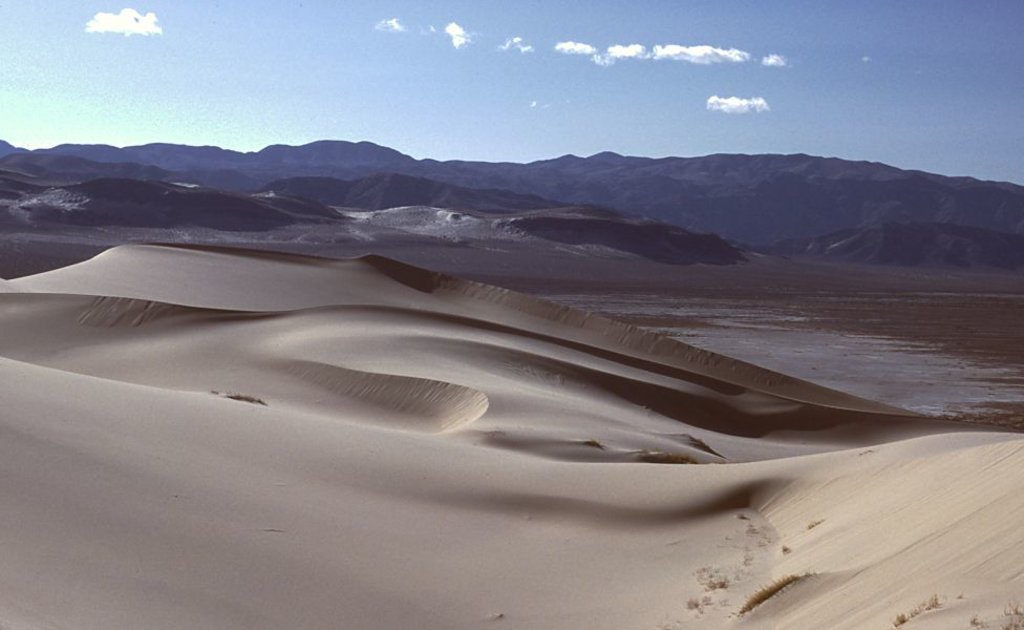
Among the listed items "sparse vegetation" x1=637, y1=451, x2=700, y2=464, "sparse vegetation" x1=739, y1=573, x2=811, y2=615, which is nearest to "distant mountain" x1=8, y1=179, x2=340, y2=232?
"sparse vegetation" x1=637, y1=451, x2=700, y2=464

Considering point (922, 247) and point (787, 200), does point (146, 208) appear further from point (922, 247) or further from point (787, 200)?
point (787, 200)

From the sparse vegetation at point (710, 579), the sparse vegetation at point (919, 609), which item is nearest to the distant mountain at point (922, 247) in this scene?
the sparse vegetation at point (710, 579)

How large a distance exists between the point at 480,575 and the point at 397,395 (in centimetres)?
672

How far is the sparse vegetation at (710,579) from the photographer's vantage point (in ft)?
20.5

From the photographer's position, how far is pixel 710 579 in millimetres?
6398

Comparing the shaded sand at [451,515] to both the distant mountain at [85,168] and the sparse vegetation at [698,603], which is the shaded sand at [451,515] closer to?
the sparse vegetation at [698,603]

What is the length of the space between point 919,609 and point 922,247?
102367 millimetres

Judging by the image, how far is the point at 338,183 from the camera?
13225 centimetres

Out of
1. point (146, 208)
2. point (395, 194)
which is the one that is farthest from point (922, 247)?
point (146, 208)

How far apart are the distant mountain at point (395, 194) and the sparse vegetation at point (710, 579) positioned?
352 feet

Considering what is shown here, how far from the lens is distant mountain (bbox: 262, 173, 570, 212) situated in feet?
392

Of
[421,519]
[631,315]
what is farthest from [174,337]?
[631,315]

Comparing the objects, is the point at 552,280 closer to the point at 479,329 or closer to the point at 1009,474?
the point at 479,329

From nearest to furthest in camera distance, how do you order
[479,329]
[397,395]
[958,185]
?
1. [397,395]
2. [479,329]
3. [958,185]
